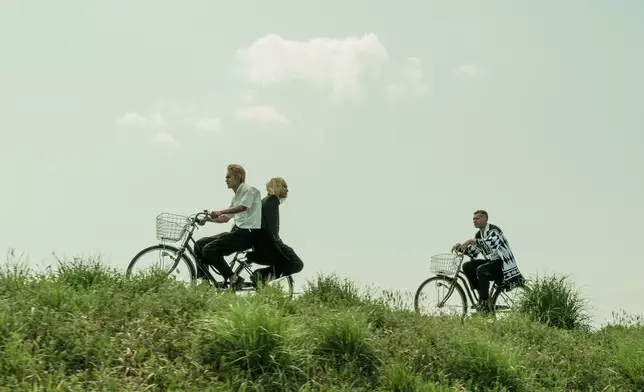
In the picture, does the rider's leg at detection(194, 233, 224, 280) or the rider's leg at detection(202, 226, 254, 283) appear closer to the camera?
the rider's leg at detection(202, 226, 254, 283)

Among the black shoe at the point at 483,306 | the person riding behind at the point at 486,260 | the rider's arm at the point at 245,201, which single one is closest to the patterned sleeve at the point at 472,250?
the person riding behind at the point at 486,260

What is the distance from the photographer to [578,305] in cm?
1345

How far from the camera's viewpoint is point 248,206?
11.1 meters

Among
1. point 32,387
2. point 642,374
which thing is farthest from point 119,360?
point 642,374

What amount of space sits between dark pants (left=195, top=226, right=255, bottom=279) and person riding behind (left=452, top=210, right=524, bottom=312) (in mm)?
4324

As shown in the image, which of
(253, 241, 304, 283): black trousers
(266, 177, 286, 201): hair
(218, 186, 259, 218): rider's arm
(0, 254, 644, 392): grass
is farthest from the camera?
(266, 177, 286, 201): hair

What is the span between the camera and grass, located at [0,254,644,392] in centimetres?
718

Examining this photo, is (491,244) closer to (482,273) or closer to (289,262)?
(482,273)

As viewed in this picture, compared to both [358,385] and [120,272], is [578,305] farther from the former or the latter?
[120,272]

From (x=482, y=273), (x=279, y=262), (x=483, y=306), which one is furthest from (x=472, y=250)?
(x=279, y=262)

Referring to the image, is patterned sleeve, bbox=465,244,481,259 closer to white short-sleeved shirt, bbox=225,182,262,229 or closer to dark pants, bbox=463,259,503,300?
dark pants, bbox=463,259,503,300

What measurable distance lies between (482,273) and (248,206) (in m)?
4.86

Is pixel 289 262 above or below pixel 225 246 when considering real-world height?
below

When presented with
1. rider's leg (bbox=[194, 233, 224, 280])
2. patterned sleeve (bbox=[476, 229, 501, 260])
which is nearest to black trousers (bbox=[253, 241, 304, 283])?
rider's leg (bbox=[194, 233, 224, 280])
